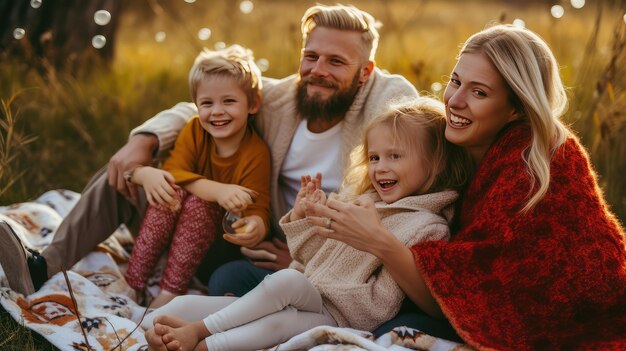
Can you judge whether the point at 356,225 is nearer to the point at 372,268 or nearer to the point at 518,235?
the point at 372,268

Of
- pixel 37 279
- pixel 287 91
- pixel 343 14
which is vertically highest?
pixel 343 14

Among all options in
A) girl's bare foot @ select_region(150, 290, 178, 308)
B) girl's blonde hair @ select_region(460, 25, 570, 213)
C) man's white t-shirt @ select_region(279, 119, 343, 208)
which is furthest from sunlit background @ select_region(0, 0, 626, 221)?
girl's bare foot @ select_region(150, 290, 178, 308)

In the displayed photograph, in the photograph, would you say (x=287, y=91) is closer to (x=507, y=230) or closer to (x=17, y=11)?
(x=507, y=230)

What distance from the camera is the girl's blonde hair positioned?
8.86 feet

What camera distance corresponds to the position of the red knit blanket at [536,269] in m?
2.64

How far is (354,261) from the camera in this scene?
297 centimetres

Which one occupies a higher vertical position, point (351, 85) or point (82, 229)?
point (351, 85)

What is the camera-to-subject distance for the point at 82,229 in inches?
150

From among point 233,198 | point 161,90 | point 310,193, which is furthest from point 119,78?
point 310,193

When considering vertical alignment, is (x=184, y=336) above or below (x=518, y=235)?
below

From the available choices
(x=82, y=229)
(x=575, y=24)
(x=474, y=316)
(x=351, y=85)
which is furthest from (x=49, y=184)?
(x=575, y=24)

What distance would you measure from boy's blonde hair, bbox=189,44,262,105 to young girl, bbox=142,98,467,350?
737 mm

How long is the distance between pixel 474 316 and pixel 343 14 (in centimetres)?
158

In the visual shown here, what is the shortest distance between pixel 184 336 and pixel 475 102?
1.30m
